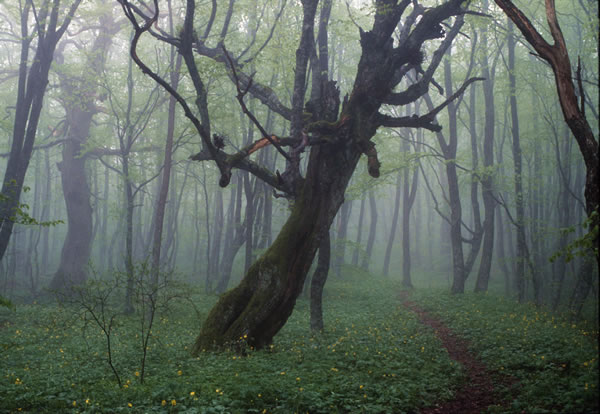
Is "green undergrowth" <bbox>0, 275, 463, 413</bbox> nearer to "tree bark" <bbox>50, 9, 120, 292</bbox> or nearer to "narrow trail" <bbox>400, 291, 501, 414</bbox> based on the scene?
"narrow trail" <bbox>400, 291, 501, 414</bbox>

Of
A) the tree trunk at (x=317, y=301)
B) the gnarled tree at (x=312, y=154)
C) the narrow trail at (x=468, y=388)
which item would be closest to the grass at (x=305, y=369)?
the narrow trail at (x=468, y=388)

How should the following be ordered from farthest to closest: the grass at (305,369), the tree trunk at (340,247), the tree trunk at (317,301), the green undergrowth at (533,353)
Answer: the tree trunk at (340,247), the tree trunk at (317,301), the grass at (305,369), the green undergrowth at (533,353)

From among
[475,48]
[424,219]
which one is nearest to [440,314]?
[475,48]

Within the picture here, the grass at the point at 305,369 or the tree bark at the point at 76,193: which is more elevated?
the tree bark at the point at 76,193

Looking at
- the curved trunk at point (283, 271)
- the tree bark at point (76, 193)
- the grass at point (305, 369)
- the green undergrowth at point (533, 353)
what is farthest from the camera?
the tree bark at point (76, 193)

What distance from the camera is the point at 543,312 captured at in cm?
1233

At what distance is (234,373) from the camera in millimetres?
6133

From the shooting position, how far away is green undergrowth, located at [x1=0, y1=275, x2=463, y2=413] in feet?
16.5

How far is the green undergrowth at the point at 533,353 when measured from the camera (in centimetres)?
450

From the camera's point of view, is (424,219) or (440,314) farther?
(424,219)

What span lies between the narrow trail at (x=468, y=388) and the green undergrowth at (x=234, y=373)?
0.17 meters

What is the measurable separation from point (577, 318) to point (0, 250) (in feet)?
56.9

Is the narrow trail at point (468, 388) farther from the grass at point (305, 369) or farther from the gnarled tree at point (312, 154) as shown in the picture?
the gnarled tree at point (312, 154)

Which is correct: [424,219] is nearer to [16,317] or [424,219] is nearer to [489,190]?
[489,190]
